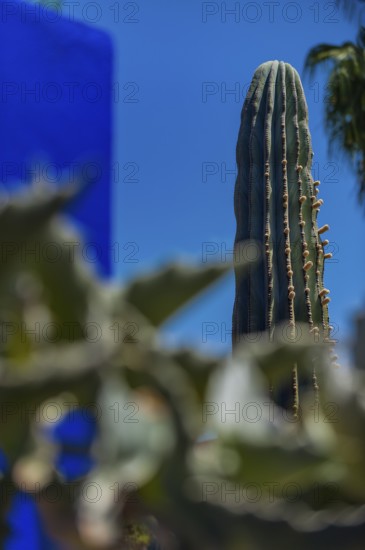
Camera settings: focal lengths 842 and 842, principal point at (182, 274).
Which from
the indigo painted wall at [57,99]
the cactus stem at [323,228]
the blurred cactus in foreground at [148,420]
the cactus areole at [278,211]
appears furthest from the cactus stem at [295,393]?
the blurred cactus in foreground at [148,420]

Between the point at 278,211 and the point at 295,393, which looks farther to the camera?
the point at 278,211

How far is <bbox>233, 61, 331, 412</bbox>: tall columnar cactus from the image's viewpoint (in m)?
3.12

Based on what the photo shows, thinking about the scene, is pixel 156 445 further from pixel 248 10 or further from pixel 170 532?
pixel 248 10

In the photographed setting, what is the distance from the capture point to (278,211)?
10.6 ft

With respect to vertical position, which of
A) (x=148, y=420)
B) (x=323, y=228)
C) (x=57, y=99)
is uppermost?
(x=57, y=99)

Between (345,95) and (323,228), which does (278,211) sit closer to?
(323,228)

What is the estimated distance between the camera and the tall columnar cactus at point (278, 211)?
10.3 ft

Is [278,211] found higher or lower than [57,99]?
lower

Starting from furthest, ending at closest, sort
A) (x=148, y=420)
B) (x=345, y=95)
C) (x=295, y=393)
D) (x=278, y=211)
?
(x=345, y=95), (x=278, y=211), (x=295, y=393), (x=148, y=420)

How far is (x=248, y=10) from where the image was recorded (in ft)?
15.0

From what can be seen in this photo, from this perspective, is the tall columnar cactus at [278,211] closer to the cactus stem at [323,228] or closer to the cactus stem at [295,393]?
the cactus stem at [323,228]

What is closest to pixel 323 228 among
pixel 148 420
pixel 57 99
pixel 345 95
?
pixel 57 99

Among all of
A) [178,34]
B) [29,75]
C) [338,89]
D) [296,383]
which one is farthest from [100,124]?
[338,89]

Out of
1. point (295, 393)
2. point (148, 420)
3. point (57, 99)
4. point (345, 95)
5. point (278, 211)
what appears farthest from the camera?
point (345, 95)
